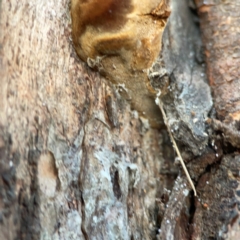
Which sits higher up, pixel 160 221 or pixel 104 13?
pixel 104 13

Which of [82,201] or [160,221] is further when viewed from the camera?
[160,221]

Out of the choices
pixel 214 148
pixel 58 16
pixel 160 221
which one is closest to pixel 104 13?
pixel 58 16

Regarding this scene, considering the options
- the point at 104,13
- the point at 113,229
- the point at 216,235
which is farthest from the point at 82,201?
the point at 104,13

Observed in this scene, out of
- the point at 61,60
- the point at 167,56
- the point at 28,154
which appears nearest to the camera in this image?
the point at 28,154

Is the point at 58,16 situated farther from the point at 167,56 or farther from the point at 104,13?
the point at 167,56

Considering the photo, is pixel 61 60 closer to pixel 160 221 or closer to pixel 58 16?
pixel 58 16

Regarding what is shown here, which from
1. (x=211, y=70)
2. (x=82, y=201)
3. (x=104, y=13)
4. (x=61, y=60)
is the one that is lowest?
(x=82, y=201)

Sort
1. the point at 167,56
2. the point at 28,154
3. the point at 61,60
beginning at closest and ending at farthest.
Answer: the point at 28,154 < the point at 61,60 < the point at 167,56
